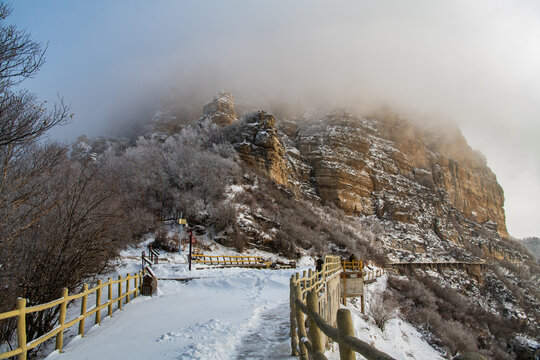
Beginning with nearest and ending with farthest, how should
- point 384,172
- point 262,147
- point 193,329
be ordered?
point 193,329, point 262,147, point 384,172

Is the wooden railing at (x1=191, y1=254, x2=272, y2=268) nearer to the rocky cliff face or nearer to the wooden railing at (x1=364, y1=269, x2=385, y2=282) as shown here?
the wooden railing at (x1=364, y1=269, x2=385, y2=282)

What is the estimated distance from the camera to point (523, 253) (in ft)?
369

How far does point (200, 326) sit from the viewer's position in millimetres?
8008

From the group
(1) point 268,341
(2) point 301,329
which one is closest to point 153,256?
(1) point 268,341

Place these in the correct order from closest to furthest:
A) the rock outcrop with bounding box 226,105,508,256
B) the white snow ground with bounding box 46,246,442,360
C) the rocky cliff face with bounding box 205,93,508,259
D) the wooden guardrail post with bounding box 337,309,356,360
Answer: the wooden guardrail post with bounding box 337,309,356,360 → the white snow ground with bounding box 46,246,442,360 → the rocky cliff face with bounding box 205,93,508,259 → the rock outcrop with bounding box 226,105,508,256

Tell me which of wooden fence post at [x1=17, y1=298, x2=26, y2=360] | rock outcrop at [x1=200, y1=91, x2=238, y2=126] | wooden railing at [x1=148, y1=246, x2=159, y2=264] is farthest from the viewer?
rock outcrop at [x1=200, y1=91, x2=238, y2=126]

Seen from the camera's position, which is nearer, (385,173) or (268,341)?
(268,341)

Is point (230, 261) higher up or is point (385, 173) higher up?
point (385, 173)

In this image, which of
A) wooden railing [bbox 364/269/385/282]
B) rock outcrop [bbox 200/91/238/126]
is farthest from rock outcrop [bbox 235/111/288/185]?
wooden railing [bbox 364/269/385/282]

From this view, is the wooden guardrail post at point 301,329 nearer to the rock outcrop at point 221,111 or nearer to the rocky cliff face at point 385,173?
the rocky cliff face at point 385,173

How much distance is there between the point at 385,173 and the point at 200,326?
319ft

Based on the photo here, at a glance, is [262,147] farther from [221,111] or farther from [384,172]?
[384,172]

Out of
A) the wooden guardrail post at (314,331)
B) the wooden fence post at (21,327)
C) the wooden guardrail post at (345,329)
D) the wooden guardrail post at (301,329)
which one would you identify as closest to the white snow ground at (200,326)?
the wooden fence post at (21,327)

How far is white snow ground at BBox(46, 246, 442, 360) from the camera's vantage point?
21.0 feet
